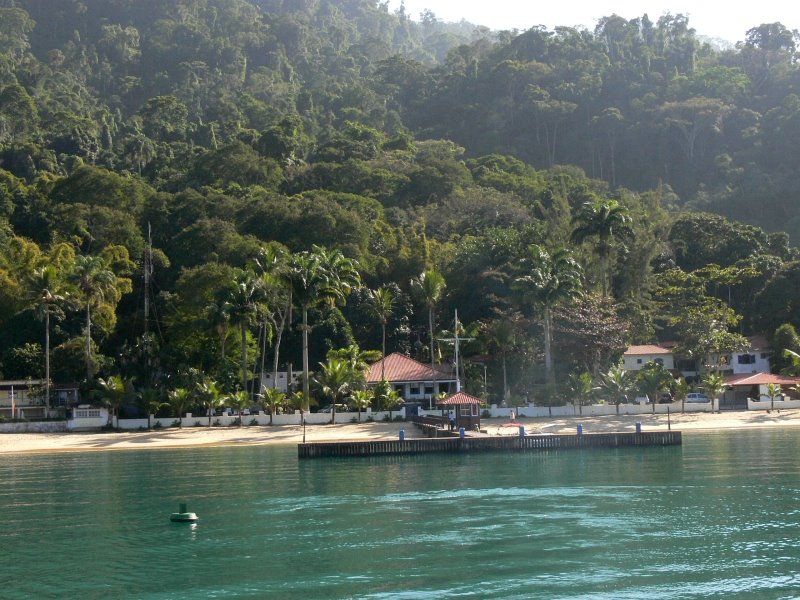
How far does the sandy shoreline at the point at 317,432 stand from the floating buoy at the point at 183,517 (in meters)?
27.1

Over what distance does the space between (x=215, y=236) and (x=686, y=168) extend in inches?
3027

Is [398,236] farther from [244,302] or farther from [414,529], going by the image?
[414,529]

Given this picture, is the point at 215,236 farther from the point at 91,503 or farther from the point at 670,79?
the point at 670,79

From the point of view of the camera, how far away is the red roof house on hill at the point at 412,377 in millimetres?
76438

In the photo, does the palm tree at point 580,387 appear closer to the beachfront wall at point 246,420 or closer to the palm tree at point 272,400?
the beachfront wall at point 246,420

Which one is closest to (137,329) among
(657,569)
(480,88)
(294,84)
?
(657,569)

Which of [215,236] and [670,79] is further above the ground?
[670,79]

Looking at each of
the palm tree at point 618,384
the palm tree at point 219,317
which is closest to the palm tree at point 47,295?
the palm tree at point 219,317

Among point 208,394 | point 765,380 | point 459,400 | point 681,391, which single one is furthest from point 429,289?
point 765,380

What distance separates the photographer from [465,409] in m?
64.6

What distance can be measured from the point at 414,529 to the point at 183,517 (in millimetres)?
8277

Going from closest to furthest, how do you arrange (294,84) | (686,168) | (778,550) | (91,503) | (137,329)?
1. (778,550)
2. (91,503)
3. (137,329)
4. (686,168)
5. (294,84)

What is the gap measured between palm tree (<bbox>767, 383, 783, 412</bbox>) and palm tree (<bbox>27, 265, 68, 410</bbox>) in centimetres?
4956

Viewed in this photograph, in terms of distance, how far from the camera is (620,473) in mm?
48594
